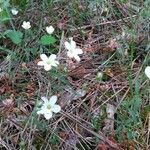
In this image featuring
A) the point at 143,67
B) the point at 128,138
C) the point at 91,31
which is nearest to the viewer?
the point at 128,138

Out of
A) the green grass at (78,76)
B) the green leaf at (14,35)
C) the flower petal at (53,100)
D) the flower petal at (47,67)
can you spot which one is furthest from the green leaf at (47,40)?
the flower petal at (53,100)

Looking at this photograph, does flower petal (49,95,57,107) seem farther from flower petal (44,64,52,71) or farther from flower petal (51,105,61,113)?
flower petal (44,64,52,71)

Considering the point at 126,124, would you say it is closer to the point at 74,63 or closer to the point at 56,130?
the point at 56,130

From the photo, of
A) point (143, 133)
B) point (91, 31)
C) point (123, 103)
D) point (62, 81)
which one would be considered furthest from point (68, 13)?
point (143, 133)

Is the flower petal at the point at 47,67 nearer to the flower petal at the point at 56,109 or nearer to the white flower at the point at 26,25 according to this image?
the flower petal at the point at 56,109

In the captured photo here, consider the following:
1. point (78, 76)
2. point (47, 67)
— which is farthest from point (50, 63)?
point (78, 76)

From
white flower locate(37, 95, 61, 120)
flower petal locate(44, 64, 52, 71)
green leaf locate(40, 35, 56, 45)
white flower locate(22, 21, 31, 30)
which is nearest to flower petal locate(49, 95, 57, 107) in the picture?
white flower locate(37, 95, 61, 120)
